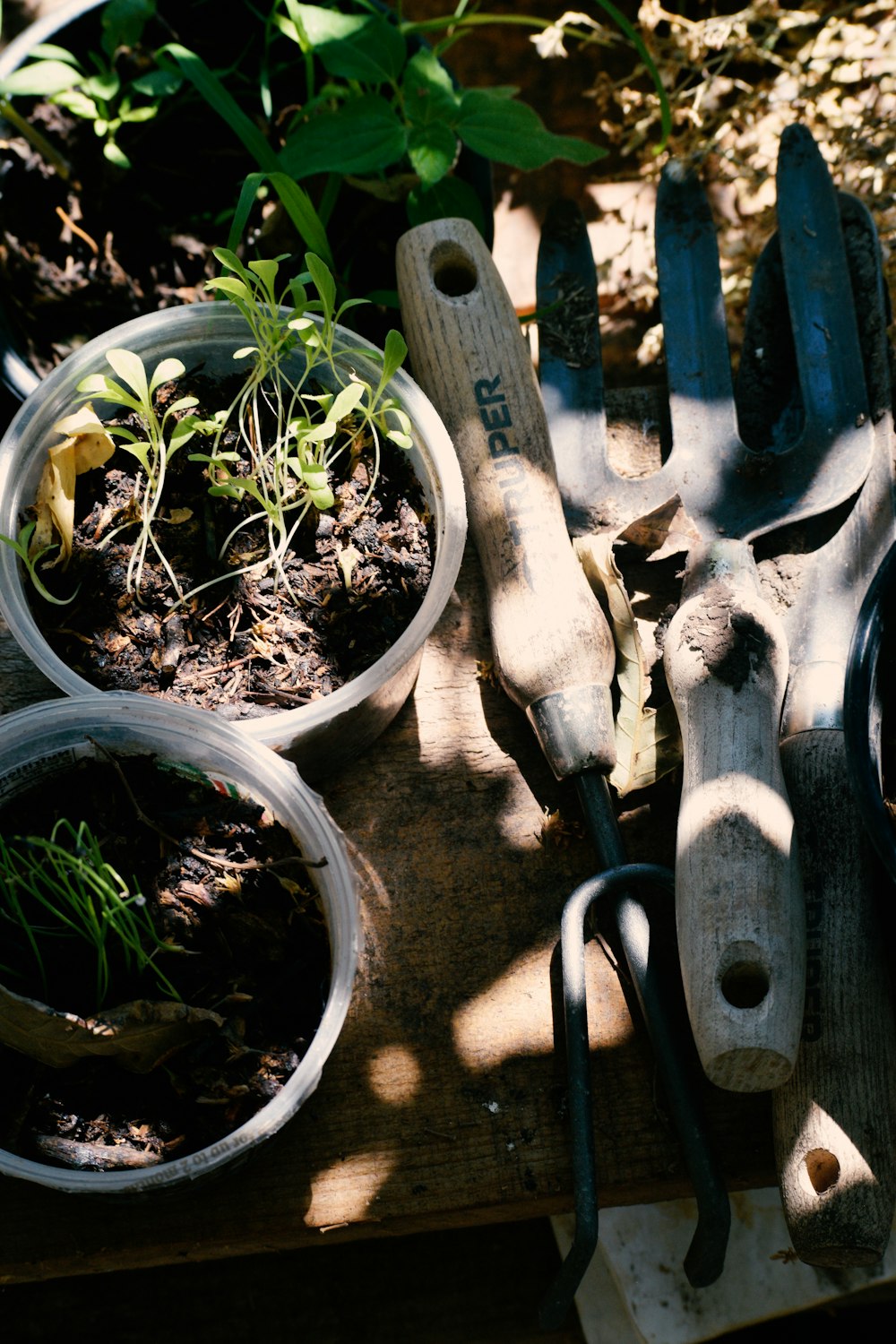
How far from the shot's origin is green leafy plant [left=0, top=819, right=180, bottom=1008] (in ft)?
2.31

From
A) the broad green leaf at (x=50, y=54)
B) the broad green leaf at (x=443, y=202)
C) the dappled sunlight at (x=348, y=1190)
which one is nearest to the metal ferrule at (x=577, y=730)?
the dappled sunlight at (x=348, y=1190)

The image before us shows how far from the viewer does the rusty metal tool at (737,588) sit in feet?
2.44

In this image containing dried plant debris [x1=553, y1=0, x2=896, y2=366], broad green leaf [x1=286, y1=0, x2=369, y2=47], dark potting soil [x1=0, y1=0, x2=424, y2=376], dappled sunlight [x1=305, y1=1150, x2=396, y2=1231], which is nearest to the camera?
dappled sunlight [x1=305, y1=1150, x2=396, y2=1231]

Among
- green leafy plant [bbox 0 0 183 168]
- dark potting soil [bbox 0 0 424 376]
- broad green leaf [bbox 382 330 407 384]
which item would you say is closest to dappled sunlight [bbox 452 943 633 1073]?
broad green leaf [bbox 382 330 407 384]

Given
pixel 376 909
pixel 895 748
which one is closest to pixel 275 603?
pixel 376 909

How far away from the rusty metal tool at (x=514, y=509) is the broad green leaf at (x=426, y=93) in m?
0.09

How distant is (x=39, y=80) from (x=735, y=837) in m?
0.83

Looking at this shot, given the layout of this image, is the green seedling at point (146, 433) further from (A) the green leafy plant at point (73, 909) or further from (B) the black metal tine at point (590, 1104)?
(B) the black metal tine at point (590, 1104)

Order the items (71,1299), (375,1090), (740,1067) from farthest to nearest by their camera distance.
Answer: (71,1299) < (375,1090) < (740,1067)

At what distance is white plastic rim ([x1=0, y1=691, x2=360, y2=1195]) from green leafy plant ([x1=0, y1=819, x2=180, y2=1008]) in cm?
6

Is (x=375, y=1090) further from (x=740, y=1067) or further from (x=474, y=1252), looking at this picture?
(x=474, y=1252)

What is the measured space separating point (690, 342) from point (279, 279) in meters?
0.38

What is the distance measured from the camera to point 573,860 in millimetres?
901

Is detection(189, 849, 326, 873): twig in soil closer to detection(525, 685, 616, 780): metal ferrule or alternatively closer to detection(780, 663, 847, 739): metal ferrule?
detection(525, 685, 616, 780): metal ferrule
